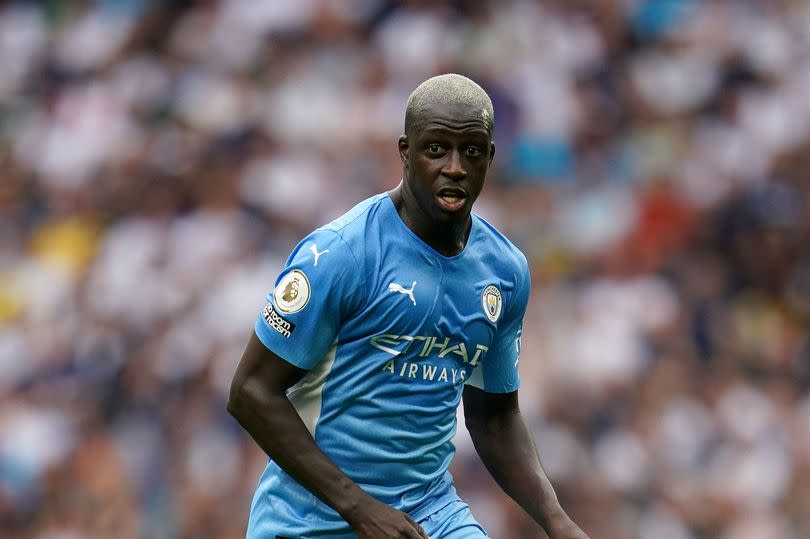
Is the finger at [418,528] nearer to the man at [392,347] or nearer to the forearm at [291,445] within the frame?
the man at [392,347]

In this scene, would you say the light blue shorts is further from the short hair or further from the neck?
the short hair

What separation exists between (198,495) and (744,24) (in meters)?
5.87

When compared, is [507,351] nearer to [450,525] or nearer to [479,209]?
[450,525]

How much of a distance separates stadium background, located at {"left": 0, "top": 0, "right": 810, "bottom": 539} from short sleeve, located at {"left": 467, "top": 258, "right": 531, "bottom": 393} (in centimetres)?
420

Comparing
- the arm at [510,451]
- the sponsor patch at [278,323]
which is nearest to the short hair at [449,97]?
the sponsor patch at [278,323]

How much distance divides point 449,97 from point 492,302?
75cm

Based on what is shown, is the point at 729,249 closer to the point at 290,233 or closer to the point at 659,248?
the point at 659,248

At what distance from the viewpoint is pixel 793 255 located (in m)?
10.6

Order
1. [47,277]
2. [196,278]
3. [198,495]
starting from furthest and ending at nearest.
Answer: [47,277], [196,278], [198,495]

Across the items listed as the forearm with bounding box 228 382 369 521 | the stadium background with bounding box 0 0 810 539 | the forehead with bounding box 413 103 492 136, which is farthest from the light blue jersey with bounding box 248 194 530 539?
the stadium background with bounding box 0 0 810 539

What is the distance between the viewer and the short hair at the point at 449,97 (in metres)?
4.36

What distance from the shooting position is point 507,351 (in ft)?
16.2

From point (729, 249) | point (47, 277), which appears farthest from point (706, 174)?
point (47, 277)

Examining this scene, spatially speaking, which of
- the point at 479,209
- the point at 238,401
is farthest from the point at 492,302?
the point at 479,209
